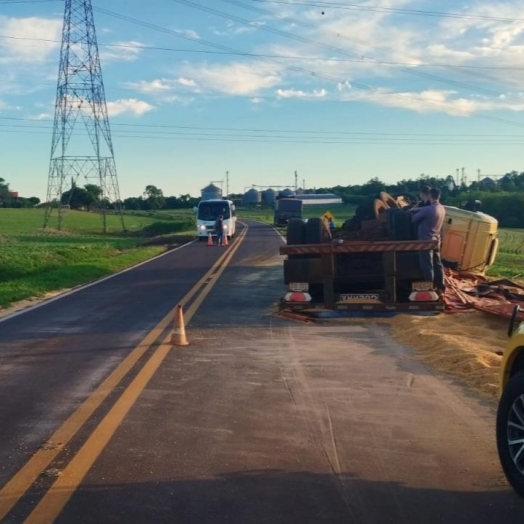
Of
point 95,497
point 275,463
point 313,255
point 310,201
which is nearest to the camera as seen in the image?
point 95,497

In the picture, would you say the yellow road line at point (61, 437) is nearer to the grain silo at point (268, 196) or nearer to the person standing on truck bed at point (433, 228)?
the person standing on truck bed at point (433, 228)

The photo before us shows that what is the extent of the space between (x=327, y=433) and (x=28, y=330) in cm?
774

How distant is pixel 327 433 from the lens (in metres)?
6.88

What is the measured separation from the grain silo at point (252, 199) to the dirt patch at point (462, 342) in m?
157

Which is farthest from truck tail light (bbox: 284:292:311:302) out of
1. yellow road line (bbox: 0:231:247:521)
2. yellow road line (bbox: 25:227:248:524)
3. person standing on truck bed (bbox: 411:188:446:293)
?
yellow road line (bbox: 25:227:248:524)

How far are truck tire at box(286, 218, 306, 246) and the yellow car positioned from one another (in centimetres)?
941

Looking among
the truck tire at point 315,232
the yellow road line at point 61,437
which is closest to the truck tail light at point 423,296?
the truck tire at point 315,232

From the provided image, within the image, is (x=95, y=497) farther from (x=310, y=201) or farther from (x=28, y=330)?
(x=310, y=201)

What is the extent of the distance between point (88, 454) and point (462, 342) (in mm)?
6689

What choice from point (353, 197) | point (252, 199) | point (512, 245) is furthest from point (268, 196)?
point (512, 245)

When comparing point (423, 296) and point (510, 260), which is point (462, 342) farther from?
point (510, 260)

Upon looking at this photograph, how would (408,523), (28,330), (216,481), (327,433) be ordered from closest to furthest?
1. (408,523)
2. (216,481)
3. (327,433)
4. (28,330)

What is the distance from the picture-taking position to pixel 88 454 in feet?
20.4

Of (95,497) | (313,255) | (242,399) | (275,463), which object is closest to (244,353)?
(242,399)
